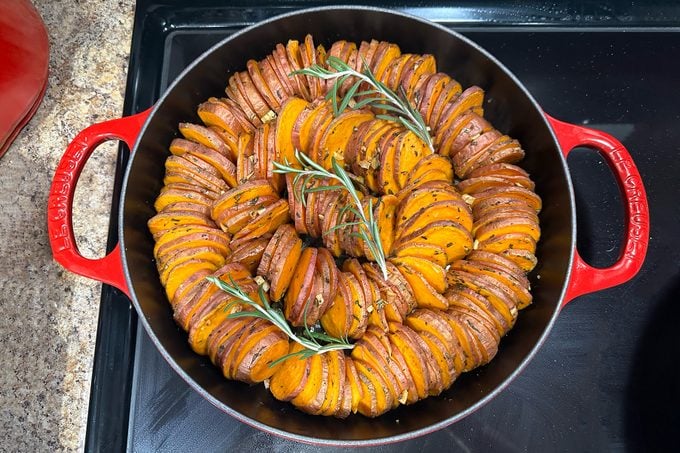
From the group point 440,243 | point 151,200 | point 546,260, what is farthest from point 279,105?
point 546,260

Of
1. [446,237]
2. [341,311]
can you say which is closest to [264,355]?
[341,311]

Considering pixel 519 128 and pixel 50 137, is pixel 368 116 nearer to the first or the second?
pixel 519 128

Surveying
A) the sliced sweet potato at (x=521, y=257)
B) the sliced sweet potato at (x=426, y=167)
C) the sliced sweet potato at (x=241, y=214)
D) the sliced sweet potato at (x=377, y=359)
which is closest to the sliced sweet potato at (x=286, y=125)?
the sliced sweet potato at (x=241, y=214)

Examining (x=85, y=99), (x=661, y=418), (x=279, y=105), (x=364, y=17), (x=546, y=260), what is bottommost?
(x=661, y=418)

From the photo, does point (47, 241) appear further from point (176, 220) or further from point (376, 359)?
point (376, 359)

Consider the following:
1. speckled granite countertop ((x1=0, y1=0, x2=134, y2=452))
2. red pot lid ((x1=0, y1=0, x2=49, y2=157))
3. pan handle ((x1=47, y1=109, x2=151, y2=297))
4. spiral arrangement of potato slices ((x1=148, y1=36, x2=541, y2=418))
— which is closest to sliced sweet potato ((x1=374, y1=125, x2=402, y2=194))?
spiral arrangement of potato slices ((x1=148, y1=36, x2=541, y2=418))
